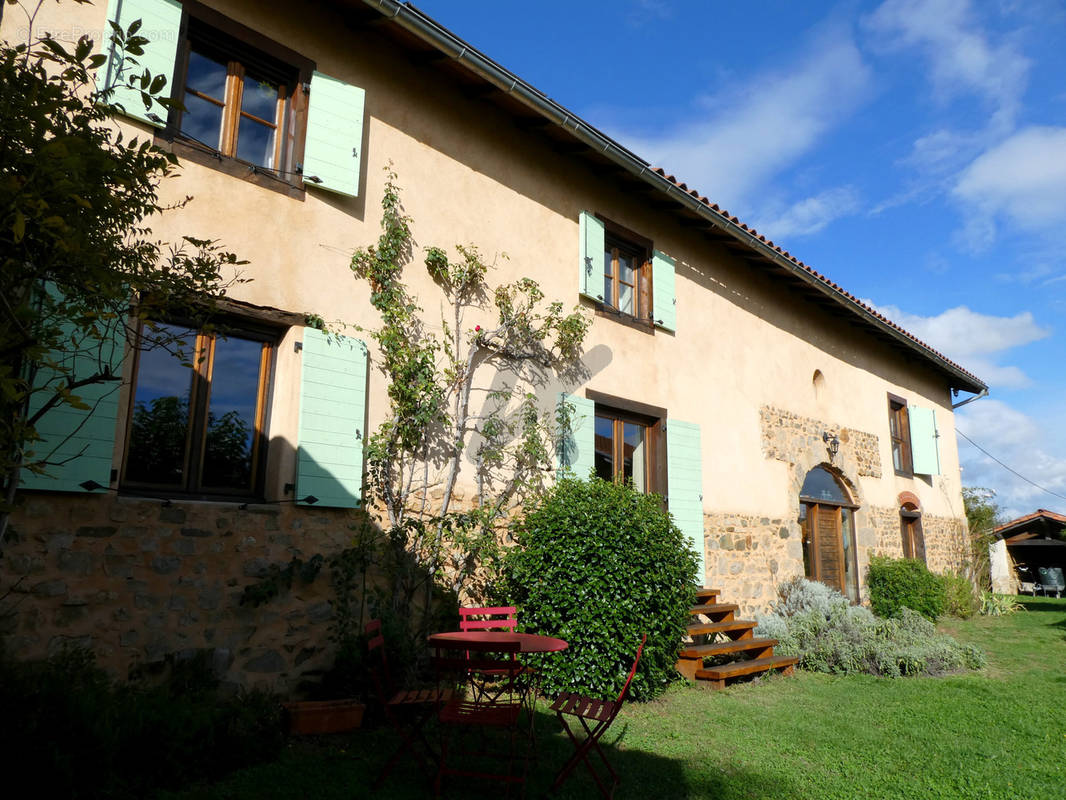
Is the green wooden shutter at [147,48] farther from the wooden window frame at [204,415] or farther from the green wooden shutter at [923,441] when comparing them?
the green wooden shutter at [923,441]

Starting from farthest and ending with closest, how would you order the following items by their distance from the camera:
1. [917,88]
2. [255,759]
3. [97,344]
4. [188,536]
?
[917,88]
[188,536]
[97,344]
[255,759]

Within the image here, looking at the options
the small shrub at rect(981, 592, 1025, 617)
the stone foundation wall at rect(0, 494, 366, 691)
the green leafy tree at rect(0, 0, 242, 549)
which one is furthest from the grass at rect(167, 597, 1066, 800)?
the small shrub at rect(981, 592, 1025, 617)

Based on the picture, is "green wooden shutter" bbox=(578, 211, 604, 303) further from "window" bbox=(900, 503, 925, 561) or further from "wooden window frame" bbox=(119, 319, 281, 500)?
"window" bbox=(900, 503, 925, 561)

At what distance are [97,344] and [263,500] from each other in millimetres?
1470

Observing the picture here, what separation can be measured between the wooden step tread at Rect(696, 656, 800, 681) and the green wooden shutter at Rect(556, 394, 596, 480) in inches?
83.9

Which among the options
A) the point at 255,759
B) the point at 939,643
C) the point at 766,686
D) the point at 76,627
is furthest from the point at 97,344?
the point at 939,643

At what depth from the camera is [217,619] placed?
175 inches

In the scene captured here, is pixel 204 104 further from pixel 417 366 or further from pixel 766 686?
pixel 766 686

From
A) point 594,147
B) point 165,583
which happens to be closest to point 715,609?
point 594,147

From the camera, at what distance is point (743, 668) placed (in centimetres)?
652

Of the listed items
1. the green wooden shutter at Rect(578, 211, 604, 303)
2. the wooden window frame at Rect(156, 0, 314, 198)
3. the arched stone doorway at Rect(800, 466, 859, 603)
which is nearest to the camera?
the wooden window frame at Rect(156, 0, 314, 198)

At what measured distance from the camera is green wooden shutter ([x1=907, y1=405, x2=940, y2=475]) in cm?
1300

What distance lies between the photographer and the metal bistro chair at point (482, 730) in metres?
3.37

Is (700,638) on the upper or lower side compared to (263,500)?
lower
